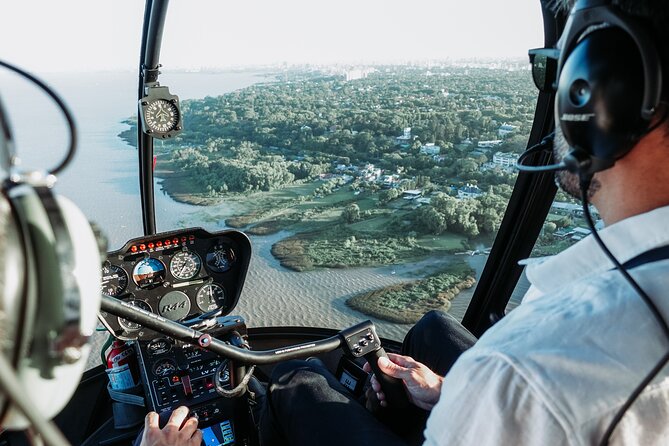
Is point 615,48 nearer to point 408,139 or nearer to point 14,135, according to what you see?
point 14,135

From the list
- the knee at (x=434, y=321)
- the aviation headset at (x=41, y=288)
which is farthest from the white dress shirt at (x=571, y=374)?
the knee at (x=434, y=321)

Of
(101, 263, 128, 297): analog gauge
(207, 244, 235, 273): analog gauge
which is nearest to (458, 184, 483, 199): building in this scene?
(207, 244, 235, 273): analog gauge

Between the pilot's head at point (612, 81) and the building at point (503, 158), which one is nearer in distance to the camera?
the pilot's head at point (612, 81)

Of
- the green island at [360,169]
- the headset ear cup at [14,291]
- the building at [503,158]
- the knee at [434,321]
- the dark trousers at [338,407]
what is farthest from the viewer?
the green island at [360,169]

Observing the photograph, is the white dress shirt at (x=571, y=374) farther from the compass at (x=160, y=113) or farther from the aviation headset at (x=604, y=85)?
the compass at (x=160, y=113)

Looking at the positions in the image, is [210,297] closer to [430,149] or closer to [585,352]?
[430,149]

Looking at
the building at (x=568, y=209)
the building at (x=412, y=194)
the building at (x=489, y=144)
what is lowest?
the building at (x=412, y=194)

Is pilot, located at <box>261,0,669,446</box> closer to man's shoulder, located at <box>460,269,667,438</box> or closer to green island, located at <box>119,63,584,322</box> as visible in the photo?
man's shoulder, located at <box>460,269,667,438</box>
